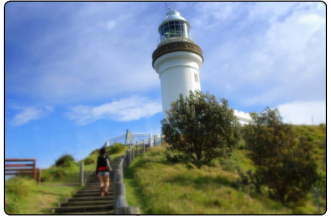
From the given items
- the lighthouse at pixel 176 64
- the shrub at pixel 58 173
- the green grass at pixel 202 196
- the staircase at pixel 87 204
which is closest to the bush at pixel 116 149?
the lighthouse at pixel 176 64

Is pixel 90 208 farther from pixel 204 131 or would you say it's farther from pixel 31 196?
pixel 204 131

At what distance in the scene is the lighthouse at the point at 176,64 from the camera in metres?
23.2

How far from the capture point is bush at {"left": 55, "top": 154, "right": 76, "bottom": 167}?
49.3 feet

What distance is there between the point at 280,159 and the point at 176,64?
16118 mm

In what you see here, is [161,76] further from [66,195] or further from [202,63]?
[66,195]

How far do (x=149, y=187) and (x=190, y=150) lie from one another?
5.06 meters

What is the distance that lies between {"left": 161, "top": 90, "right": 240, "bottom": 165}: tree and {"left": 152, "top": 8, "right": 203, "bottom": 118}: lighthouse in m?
7.95

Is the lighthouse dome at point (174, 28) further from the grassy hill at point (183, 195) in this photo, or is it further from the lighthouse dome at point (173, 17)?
the grassy hill at point (183, 195)

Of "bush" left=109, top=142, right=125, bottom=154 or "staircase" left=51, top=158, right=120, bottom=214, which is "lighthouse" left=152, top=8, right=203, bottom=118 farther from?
"staircase" left=51, top=158, right=120, bottom=214

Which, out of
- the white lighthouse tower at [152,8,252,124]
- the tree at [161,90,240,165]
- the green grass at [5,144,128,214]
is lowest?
the green grass at [5,144,128,214]

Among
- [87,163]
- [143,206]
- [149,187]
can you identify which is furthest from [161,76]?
[143,206]

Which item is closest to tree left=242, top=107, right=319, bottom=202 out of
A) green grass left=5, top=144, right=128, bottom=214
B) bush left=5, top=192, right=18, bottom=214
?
green grass left=5, top=144, right=128, bottom=214

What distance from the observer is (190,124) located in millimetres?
14133
